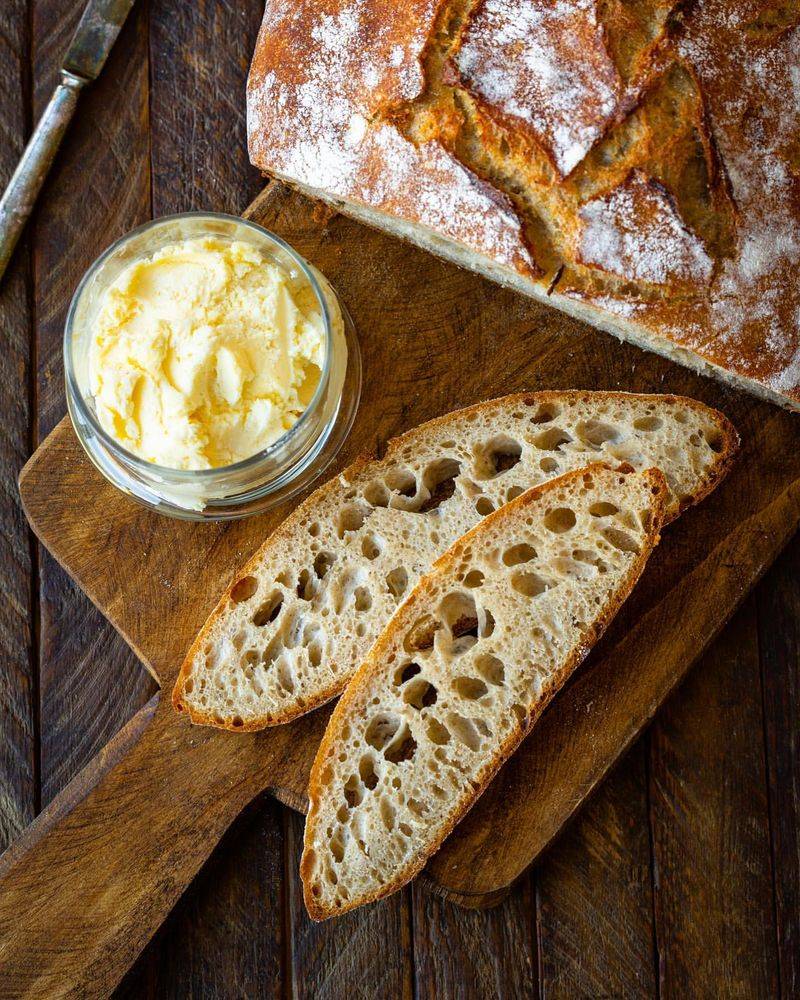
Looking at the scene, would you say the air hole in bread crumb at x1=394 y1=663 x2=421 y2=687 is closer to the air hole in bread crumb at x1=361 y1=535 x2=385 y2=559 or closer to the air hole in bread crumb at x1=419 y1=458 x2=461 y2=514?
the air hole in bread crumb at x1=361 y1=535 x2=385 y2=559

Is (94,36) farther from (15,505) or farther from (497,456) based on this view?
(497,456)

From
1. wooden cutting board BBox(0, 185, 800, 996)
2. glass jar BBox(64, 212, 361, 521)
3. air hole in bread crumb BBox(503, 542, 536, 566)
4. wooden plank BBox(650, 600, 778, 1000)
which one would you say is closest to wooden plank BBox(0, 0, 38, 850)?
wooden cutting board BBox(0, 185, 800, 996)

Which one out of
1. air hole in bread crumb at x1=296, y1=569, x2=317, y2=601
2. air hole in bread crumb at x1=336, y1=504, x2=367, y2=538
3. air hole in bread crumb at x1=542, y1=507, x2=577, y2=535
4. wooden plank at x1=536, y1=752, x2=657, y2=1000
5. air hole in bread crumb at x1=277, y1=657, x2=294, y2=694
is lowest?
wooden plank at x1=536, y1=752, x2=657, y2=1000

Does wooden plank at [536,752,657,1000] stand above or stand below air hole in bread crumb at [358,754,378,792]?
below

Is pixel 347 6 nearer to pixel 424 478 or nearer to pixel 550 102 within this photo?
pixel 550 102

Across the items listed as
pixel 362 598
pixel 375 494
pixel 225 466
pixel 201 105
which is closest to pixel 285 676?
pixel 362 598

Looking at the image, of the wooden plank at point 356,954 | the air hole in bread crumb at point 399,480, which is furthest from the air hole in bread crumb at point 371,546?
the wooden plank at point 356,954
